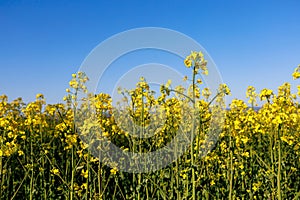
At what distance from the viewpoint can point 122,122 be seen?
5.59 metres

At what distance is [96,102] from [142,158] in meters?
1.00

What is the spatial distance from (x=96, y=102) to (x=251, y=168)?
2.65 metres

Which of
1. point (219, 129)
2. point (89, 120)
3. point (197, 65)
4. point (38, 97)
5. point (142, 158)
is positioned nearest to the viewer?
point (197, 65)

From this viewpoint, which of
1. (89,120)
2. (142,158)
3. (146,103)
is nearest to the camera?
(89,120)

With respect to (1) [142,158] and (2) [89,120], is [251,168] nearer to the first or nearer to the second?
(1) [142,158]

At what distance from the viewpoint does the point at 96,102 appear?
4086mm

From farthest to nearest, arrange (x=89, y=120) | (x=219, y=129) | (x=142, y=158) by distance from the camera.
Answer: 1. (x=219, y=129)
2. (x=142, y=158)
3. (x=89, y=120)

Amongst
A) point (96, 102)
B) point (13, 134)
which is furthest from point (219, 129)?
point (13, 134)

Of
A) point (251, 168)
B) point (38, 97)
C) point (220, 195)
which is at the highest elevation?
point (38, 97)

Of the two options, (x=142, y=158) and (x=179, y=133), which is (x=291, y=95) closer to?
(x=179, y=133)

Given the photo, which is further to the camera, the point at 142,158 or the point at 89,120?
the point at 142,158

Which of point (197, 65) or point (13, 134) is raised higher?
point (197, 65)

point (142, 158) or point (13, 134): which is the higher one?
point (13, 134)

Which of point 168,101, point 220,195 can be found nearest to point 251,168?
point 220,195
